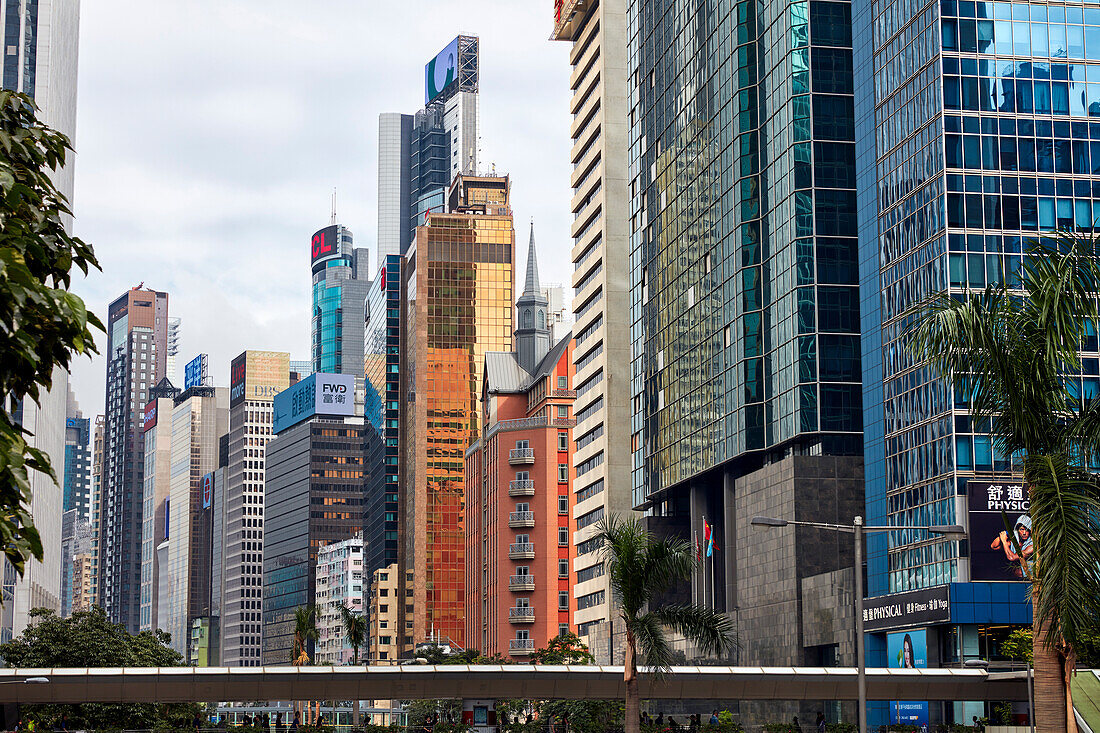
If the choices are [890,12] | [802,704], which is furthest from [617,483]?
[890,12]

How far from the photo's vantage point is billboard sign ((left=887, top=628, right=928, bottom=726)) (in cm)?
10250

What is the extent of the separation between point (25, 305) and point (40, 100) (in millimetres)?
143335

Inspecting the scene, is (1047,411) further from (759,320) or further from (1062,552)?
(759,320)

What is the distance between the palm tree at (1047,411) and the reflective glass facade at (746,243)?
3793 inches

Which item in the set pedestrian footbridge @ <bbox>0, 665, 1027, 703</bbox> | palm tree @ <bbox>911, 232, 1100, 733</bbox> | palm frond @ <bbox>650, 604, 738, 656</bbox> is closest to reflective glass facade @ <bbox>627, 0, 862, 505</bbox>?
pedestrian footbridge @ <bbox>0, 665, 1027, 703</bbox>

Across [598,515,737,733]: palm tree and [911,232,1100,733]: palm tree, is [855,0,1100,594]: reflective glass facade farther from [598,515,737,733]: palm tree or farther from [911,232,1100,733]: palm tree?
[911,232,1100,733]: palm tree

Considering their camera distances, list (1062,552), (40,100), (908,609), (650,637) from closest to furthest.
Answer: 1. (1062,552)
2. (650,637)
3. (908,609)
4. (40,100)

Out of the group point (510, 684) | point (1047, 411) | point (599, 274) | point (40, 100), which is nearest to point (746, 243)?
point (599, 274)

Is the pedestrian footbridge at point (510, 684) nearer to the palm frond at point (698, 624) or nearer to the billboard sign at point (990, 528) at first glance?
the billboard sign at point (990, 528)

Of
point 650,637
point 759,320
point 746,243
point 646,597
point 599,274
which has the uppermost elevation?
point 599,274

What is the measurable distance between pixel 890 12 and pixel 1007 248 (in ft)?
74.2

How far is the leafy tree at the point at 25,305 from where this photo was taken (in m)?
12.1

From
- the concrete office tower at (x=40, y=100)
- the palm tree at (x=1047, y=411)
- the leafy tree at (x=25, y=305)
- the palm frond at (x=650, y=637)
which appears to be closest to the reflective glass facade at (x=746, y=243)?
the concrete office tower at (x=40, y=100)

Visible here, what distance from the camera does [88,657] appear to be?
99.6 metres
